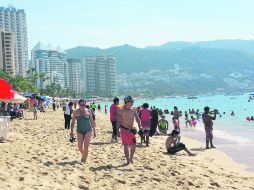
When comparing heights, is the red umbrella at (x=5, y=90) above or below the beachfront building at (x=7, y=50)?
below

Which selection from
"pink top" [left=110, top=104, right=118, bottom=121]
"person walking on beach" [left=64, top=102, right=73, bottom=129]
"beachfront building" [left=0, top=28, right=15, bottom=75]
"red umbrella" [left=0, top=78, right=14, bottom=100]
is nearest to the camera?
"red umbrella" [left=0, top=78, right=14, bottom=100]

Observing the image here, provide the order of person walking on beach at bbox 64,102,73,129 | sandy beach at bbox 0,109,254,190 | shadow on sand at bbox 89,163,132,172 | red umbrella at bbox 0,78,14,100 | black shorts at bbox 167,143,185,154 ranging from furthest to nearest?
person walking on beach at bbox 64,102,73,129 → black shorts at bbox 167,143,185,154 → red umbrella at bbox 0,78,14,100 → shadow on sand at bbox 89,163,132,172 → sandy beach at bbox 0,109,254,190

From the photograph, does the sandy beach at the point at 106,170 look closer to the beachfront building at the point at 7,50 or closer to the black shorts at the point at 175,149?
the black shorts at the point at 175,149

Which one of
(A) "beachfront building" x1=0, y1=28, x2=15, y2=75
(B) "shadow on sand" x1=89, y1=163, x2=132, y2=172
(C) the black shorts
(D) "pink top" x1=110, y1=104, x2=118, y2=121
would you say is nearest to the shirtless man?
(B) "shadow on sand" x1=89, y1=163, x2=132, y2=172

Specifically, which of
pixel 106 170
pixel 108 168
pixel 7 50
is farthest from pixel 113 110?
pixel 7 50

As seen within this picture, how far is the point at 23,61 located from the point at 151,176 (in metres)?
182

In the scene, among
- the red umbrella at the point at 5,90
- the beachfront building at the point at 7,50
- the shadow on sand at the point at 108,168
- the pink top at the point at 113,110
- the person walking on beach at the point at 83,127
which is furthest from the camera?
the beachfront building at the point at 7,50

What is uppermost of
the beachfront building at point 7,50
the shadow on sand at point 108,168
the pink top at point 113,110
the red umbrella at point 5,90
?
the beachfront building at point 7,50

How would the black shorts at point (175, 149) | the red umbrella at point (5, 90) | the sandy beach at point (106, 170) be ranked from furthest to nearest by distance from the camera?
the black shorts at point (175, 149) → the red umbrella at point (5, 90) → the sandy beach at point (106, 170)

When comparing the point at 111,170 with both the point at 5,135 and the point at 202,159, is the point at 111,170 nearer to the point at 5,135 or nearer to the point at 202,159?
the point at 202,159

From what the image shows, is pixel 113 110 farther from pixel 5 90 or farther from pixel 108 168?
pixel 108 168

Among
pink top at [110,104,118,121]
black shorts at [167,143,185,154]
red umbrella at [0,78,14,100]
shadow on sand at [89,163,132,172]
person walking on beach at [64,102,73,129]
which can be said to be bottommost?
black shorts at [167,143,185,154]

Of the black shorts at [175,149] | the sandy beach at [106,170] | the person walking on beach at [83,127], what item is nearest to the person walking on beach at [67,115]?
the sandy beach at [106,170]

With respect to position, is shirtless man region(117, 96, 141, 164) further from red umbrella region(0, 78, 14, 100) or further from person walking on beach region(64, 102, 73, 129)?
person walking on beach region(64, 102, 73, 129)
